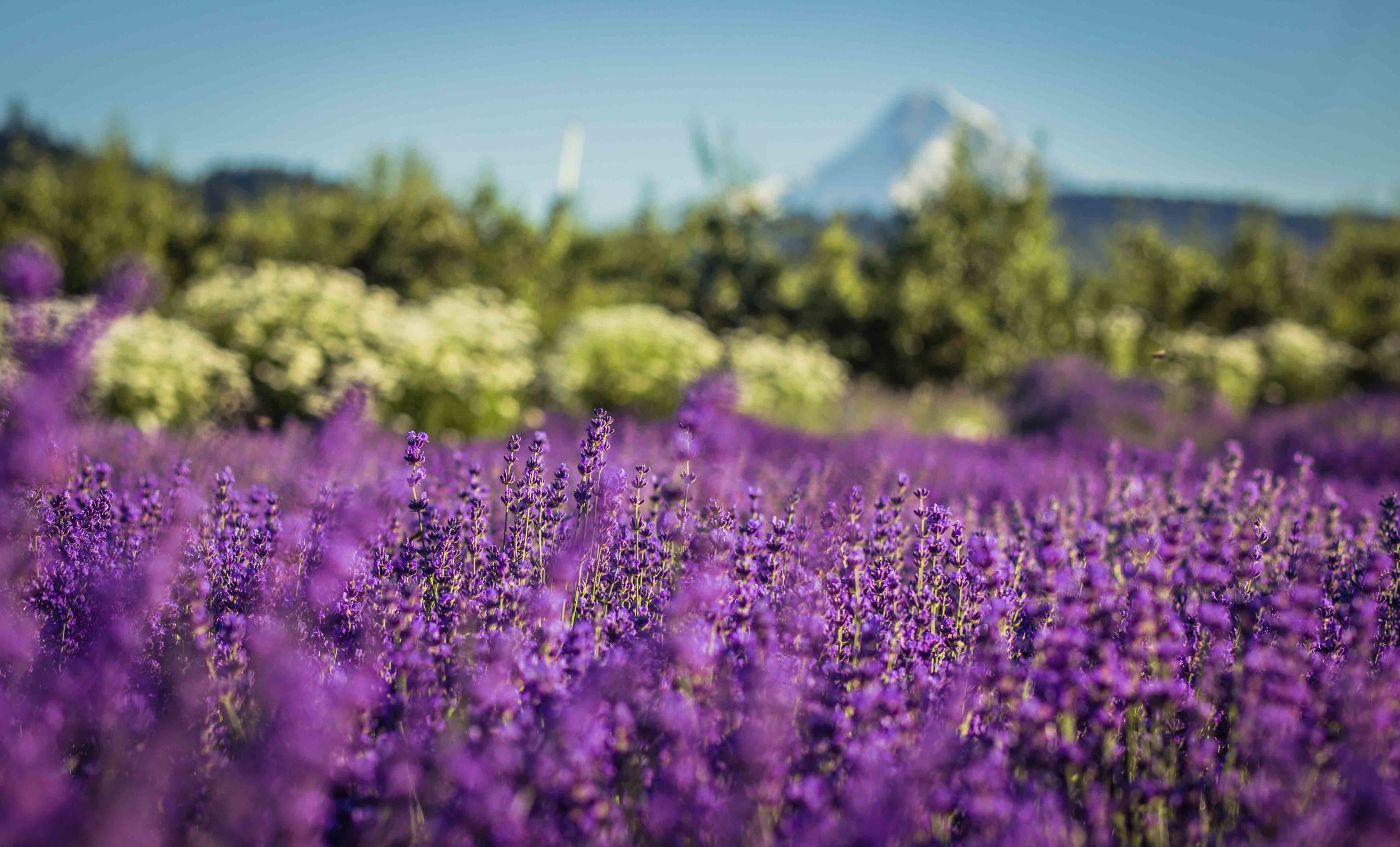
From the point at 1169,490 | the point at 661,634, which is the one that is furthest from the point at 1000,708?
the point at 1169,490

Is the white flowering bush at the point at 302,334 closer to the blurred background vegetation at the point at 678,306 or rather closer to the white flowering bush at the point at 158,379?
the blurred background vegetation at the point at 678,306

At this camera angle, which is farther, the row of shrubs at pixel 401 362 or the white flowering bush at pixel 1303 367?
the white flowering bush at pixel 1303 367

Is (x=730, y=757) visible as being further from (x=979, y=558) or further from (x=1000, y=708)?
(x=979, y=558)

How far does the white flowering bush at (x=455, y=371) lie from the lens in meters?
7.94

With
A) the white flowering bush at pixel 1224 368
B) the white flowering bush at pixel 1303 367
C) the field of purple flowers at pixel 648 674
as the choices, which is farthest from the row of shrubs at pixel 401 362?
the white flowering bush at pixel 1303 367

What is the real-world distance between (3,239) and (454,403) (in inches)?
421

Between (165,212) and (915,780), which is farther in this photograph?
(165,212)

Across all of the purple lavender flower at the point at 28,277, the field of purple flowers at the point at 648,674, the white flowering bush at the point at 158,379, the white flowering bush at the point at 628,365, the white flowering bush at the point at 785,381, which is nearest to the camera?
the field of purple flowers at the point at 648,674

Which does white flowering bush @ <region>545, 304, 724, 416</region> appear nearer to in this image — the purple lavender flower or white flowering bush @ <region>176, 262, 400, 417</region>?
white flowering bush @ <region>176, 262, 400, 417</region>

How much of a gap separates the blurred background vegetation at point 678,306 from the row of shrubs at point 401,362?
0.10 feet

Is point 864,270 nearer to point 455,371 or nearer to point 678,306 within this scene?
point 678,306

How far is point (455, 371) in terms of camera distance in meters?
7.86

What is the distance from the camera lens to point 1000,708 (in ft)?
5.43

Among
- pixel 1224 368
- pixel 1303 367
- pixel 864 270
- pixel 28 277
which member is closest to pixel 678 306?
pixel 864 270
